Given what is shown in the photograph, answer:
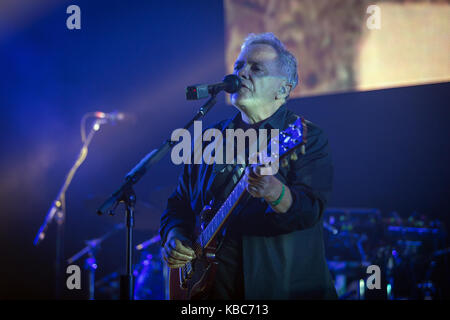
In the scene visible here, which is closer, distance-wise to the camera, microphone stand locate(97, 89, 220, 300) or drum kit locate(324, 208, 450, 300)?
microphone stand locate(97, 89, 220, 300)

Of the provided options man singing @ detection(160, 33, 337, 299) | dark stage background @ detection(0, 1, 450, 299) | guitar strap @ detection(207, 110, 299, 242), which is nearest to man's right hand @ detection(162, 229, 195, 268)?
man singing @ detection(160, 33, 337, 299)

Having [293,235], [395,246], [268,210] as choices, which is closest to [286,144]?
[268,210]

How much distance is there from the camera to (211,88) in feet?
6.55

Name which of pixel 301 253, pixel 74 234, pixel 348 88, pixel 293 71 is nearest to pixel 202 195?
pixel 301 253

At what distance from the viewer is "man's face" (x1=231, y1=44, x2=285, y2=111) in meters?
2.09

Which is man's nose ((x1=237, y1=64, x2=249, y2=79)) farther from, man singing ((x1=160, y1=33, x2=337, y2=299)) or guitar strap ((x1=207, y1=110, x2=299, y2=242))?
guitar strap ((x1=207, y1=110, x2=299, y2=242))

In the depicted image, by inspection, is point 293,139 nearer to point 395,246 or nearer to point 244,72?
point 244,72

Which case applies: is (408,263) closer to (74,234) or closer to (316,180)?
(316,180)

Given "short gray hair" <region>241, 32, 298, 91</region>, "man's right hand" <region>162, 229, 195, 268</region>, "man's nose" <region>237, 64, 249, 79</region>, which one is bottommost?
"man's right hand" <region>162, 229, 195, 268</region>

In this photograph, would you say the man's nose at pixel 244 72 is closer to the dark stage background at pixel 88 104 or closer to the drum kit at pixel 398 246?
the drum kit at pixel 398 246

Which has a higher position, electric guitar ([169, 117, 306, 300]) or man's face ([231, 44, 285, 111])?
man's face ([231, 44, 285, 111])

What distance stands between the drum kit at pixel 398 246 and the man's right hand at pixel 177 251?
1.94m

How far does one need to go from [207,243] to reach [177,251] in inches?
7.4

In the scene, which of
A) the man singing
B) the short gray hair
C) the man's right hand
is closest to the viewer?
the man singing
